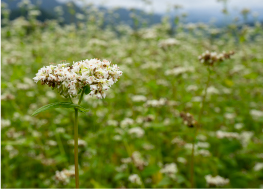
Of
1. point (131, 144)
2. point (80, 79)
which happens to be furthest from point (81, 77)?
point (131, 144)

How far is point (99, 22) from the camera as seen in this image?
10.6 m

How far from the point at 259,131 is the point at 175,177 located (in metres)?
3.79

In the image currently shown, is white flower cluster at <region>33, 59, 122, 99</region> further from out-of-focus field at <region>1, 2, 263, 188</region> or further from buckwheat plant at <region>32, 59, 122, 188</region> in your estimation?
out-of-focus field at <region>1, 2, 263, 188</region>

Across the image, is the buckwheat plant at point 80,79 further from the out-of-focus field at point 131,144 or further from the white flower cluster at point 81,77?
the out-of-focus field at point 131,144

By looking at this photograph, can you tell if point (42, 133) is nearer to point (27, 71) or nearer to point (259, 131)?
point (27, 71)

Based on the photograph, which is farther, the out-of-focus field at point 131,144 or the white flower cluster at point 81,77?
the out-of-focus field at point 131,144

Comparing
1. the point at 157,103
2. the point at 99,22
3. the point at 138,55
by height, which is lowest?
the point at 157,103

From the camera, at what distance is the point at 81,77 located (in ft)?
5.55

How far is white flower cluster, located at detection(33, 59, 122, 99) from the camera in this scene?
5.54ft

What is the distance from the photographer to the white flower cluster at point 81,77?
1.69m

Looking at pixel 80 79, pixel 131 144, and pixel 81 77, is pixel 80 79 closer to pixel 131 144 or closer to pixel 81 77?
pixel 81 77

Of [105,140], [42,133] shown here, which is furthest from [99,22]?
[105,140]

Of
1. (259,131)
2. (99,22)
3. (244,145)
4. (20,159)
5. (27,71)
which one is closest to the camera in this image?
(20,159)

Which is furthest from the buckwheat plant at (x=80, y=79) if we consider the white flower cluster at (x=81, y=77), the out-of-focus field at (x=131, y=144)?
the out-of-focus field at (x=131, y=144)
